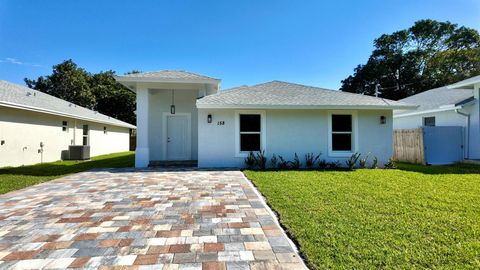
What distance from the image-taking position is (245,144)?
35.0 feet

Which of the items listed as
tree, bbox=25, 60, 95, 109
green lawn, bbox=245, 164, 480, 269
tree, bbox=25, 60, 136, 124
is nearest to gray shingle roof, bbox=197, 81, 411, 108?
green lawn, bbox=245, 164, 480, 269

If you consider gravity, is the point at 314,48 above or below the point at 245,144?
above

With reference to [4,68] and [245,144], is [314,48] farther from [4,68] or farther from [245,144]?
[4,68]

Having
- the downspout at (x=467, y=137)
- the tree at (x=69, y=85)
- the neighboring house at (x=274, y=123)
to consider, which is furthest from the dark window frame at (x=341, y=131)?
the tree at (x=69, y=85)

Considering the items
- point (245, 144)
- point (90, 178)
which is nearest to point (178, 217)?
point (90, 178)

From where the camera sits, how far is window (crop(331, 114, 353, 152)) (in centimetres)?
1090

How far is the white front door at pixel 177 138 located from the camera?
1208 cm

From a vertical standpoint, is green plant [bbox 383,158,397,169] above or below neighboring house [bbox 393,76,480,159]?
below

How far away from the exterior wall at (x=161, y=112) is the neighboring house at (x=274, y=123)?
96 cm

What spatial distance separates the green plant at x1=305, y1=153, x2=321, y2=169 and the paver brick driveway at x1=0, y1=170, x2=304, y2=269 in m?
4.55

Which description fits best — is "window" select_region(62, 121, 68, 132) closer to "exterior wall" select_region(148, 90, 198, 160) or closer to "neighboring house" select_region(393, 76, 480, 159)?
"exterior wall" select_region(148, 90, 198, 160)

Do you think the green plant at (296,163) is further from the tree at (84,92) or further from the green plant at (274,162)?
the tree at (84,92)

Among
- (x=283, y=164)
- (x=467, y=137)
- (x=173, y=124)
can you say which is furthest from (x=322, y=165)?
(x=467, y=137)

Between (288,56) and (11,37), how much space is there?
822 inches
